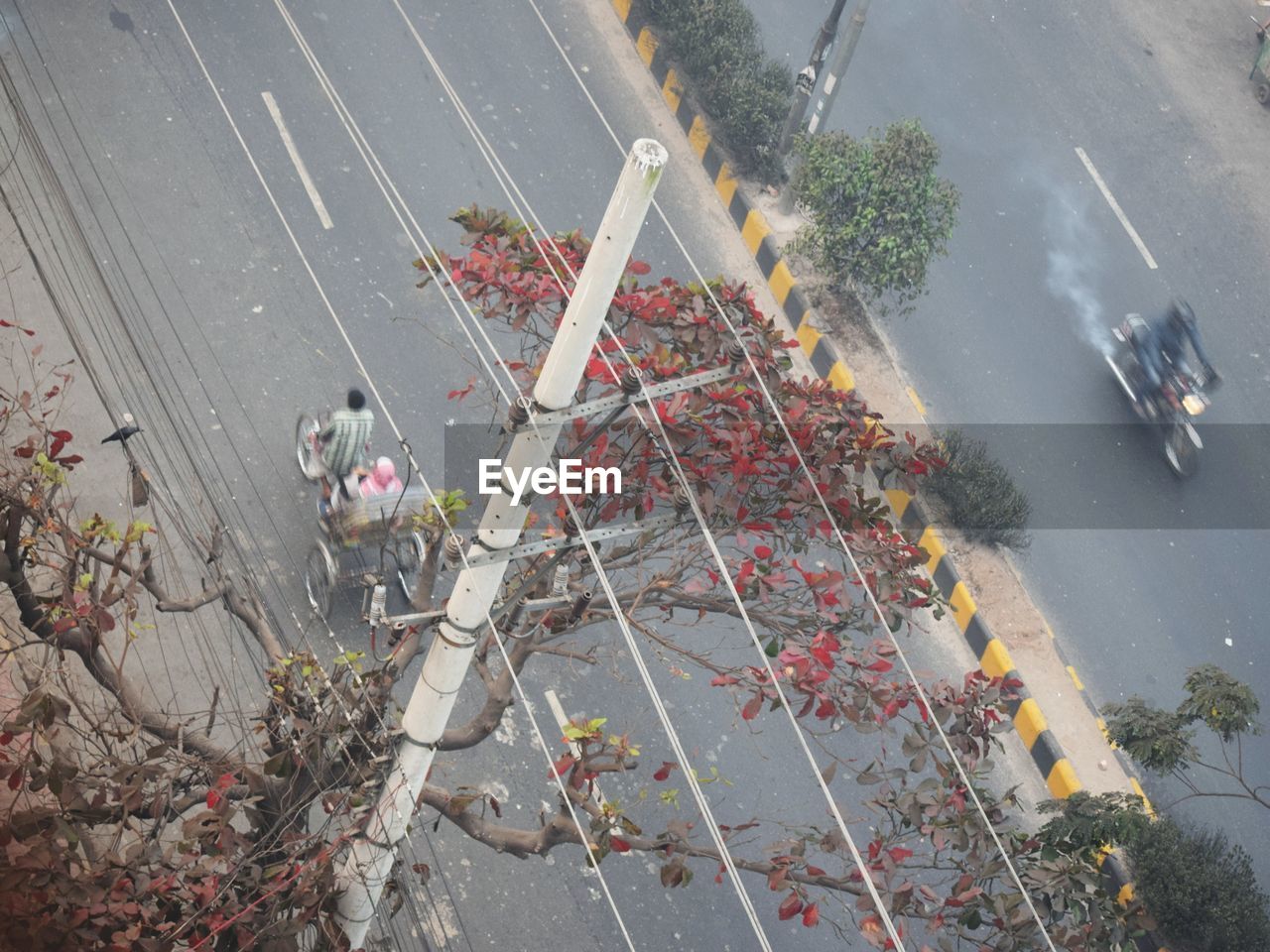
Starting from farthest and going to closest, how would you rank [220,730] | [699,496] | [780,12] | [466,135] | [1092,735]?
1. [780,12]
2. [466,135]
3. [1092,735]
4. [220,730]
5. [699,496]

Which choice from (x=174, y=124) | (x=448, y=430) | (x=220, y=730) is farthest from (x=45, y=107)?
(x=220, y=730)

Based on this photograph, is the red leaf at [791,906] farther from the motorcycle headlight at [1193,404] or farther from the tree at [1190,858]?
the motorcycle headlight at [1193,404]

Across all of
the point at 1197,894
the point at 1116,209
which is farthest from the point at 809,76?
the point at 1197,894

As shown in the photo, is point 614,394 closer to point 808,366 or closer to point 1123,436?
point 808,366

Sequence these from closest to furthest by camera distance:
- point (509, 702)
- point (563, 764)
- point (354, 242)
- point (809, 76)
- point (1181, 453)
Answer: point (563, 764) < point (509, 702) < point (354, 242) < point (1181, 453) < point (809, 76)

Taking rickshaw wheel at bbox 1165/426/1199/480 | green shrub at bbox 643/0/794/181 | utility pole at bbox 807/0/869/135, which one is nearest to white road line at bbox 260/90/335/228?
green shrub at bbox 643/0/794/181

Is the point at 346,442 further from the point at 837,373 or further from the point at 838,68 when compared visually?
the point at 838,68
